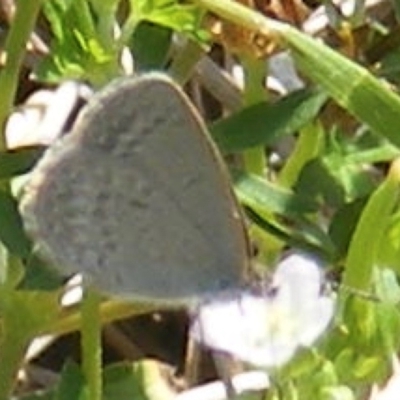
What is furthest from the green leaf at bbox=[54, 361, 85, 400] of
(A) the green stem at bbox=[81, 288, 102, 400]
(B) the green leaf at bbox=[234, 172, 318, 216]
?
(B) the green leaf at bbox=[234, 172, 318, 216]

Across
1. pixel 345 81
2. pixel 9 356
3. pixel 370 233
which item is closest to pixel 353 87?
pixel 345 81

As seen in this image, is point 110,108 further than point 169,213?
No

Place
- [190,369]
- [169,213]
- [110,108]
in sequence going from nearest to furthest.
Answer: [110,108] < [169,213] < [190,369]

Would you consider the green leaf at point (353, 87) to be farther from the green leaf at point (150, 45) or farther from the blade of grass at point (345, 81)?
the green leaf at point (150, 45)

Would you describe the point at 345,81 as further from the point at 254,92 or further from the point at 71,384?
the point at 71,384

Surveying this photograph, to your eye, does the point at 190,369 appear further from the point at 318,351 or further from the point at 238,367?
the point at 318,351

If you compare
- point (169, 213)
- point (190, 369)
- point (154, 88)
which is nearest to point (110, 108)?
point (154, 88)

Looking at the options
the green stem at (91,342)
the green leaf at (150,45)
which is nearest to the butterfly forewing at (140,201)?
the green stem at (91,342)
